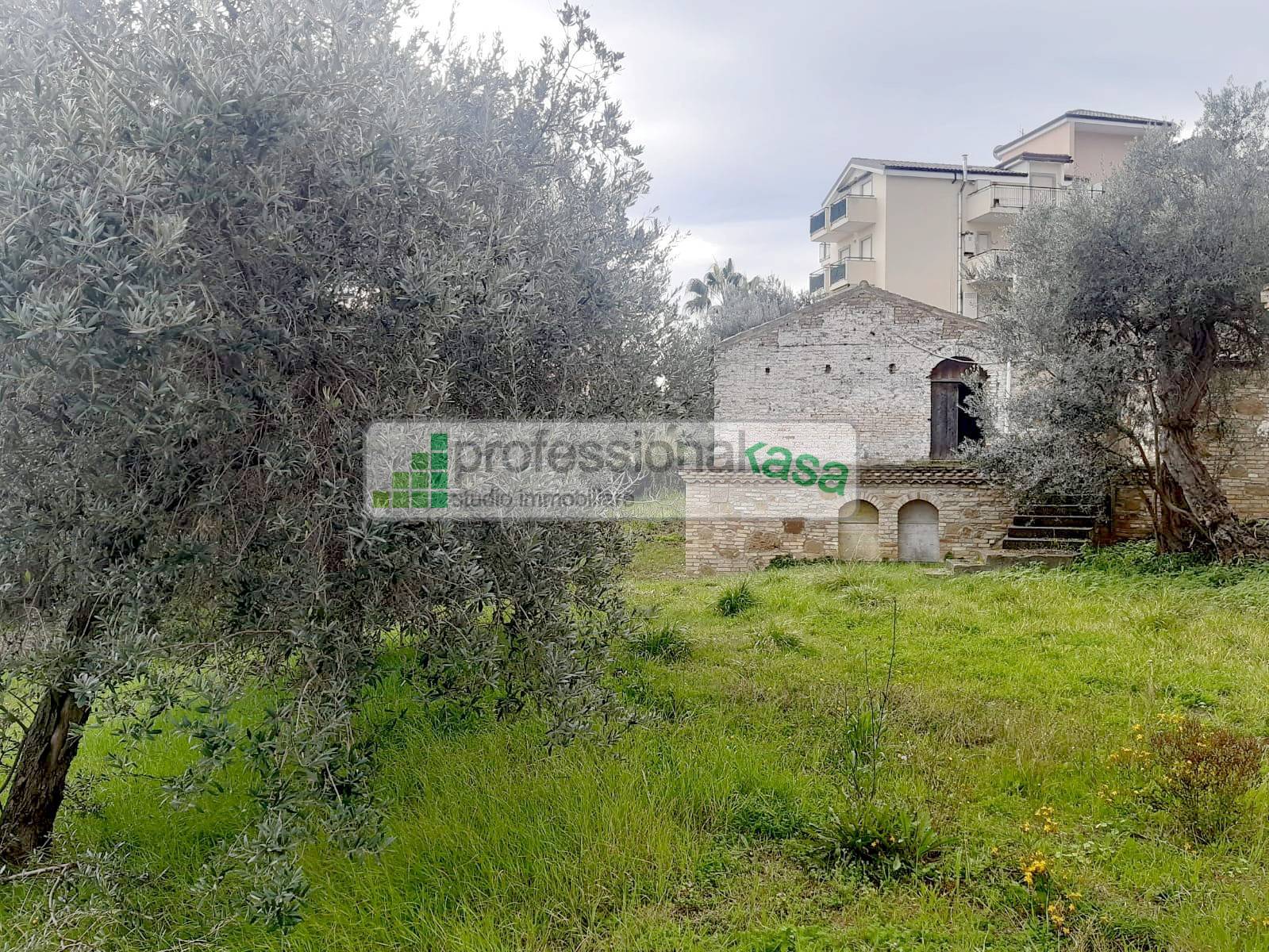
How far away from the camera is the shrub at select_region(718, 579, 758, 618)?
1015 cm

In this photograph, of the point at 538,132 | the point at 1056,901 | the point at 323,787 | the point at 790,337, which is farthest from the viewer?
the point at 790,337

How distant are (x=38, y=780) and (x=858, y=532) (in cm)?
1340

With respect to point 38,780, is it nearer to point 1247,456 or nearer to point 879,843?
point 879,843

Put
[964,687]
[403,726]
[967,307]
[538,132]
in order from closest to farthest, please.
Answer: [538,132] → [403,726] → [964,687] → [967,307]

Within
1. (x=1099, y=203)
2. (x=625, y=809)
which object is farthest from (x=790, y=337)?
(x=625, y=809)

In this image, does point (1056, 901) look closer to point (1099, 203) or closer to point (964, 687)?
point (964, 687)

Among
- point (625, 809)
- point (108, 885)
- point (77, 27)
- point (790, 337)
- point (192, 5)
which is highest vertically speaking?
point (790, 337)

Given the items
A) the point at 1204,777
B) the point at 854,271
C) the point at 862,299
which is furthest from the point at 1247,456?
the point at 854,271

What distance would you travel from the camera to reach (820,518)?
51.1ft

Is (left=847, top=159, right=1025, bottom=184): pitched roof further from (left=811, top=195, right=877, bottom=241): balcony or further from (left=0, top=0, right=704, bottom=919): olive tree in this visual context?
(left=0, top=0, right=704, bottom=919): olive tree

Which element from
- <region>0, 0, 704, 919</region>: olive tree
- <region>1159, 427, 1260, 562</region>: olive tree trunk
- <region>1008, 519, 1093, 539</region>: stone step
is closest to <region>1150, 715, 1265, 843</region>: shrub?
<region>0, 0, 704, 919</region>: olive tree

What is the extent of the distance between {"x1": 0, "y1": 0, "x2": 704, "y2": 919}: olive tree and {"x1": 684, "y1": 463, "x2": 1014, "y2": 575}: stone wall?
11.7 metres

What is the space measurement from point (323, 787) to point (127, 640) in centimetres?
91

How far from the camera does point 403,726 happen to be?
18.0 feet
